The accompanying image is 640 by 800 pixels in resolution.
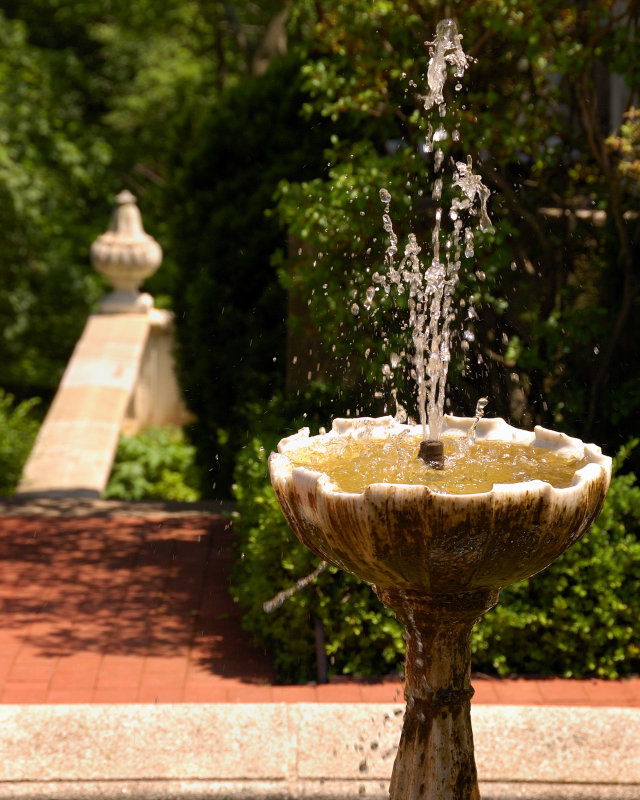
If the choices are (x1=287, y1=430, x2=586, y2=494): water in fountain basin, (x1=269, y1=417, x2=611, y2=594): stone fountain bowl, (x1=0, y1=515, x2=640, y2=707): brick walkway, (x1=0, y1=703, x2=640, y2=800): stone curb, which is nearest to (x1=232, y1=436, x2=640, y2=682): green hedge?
(x1=0, y1=515, x2=640, y2=707): brick walkway

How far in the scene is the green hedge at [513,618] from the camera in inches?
208

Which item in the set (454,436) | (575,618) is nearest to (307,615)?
(575,618)

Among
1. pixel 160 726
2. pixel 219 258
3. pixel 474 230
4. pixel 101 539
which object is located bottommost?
pixel 101 539

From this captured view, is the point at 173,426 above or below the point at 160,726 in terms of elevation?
below

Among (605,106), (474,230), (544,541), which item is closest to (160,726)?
Result: (544,541)

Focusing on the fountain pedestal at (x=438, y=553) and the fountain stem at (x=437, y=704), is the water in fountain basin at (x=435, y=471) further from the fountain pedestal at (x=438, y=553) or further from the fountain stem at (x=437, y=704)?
the fountain stem at (x=437, y=704)

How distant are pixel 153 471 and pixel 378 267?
3908 millimetres

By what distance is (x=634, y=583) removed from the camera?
541cm

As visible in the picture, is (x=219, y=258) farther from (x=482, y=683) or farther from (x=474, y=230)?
(x=482, y=683)

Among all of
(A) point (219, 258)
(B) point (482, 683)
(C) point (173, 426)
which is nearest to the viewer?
(B) point (482, 683)

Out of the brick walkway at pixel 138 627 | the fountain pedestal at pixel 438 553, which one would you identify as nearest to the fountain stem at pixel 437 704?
the fountain pedestal at pixel 438 553

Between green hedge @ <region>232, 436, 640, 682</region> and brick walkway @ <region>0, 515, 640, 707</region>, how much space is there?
114mm

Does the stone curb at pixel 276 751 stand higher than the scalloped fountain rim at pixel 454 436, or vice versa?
the scalloped fountain rim at pixel 454 436

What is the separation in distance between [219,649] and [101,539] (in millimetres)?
1853
